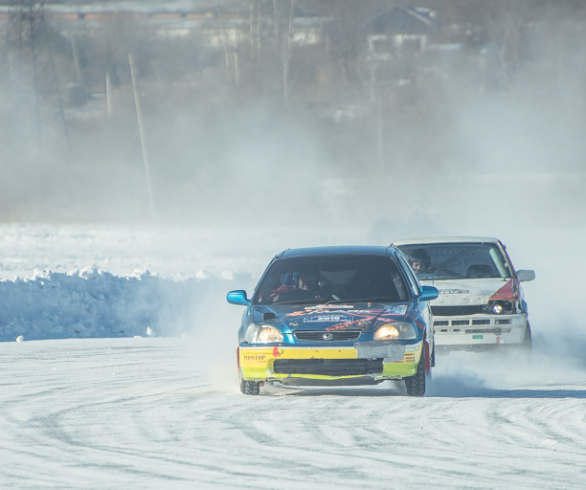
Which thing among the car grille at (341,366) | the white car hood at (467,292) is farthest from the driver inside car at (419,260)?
the car grille at (341,366)

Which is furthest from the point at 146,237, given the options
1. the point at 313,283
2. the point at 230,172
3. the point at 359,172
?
the point at 313,283

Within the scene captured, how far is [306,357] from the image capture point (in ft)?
25.0

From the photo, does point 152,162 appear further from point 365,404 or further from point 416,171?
point 365,404

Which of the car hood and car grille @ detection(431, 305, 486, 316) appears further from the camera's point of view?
car grille @ detection(431, 305, 486, 316)

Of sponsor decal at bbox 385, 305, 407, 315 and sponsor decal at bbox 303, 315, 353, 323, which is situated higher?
sponsor decal at bbox 303, 315, 353, 323

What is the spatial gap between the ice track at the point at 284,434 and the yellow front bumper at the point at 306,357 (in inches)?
8.4

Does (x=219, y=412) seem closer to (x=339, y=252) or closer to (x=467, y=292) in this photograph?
(x=339, y=252)

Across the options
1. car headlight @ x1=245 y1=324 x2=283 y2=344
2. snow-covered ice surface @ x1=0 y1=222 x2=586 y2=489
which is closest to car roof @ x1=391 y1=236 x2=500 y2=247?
snow-covered ice surface @ x1=0 y1=222 x2=586 y2=489

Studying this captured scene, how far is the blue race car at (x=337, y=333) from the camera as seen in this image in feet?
25.0

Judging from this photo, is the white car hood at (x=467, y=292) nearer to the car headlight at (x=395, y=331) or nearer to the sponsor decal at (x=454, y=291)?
the sponsor decal at (x=454, y=291)

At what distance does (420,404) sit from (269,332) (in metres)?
1.33

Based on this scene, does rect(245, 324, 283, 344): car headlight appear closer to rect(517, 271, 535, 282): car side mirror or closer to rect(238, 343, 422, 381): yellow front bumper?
rect(238, 343, 422, 381): yellow front bumper

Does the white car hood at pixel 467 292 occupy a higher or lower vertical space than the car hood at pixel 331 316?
lower

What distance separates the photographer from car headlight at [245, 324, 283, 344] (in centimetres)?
777
